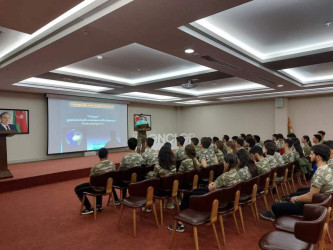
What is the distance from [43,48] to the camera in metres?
3.73

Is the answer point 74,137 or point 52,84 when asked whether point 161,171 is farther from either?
point 74,137

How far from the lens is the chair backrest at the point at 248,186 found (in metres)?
3.12

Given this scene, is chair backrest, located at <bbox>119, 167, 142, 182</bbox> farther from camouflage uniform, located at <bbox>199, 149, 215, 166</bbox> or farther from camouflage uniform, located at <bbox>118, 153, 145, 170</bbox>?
camouflage uniform, located at <bbox>199, 149, 215, 166</bbox>

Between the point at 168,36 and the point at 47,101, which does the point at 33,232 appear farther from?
the point at 47,101

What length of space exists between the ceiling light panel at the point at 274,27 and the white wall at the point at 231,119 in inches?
265

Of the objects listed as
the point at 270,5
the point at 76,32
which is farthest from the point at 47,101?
the point at 270,5

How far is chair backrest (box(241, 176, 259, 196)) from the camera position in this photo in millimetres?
3124

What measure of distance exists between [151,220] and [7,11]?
129 inches

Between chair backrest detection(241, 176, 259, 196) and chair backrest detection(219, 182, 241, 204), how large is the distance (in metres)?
0.23

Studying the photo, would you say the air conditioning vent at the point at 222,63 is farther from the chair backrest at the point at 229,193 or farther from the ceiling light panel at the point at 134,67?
the chair backrest at the point at 229,193

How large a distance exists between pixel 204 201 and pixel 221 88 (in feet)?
23.5

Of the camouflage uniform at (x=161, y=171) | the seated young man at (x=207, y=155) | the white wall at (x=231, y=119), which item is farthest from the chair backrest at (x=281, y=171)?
the white wall at (x=231, y=119)

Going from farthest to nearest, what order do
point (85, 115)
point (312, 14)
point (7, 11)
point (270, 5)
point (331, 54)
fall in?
point (85, 115)
point (331, 54)
point (312, 14)
point (270, 5)
point (7, 11)

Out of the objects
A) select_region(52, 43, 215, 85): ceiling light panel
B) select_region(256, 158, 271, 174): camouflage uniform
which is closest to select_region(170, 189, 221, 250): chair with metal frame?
select_region(256, 158, 271, 174): camouflage uniform
